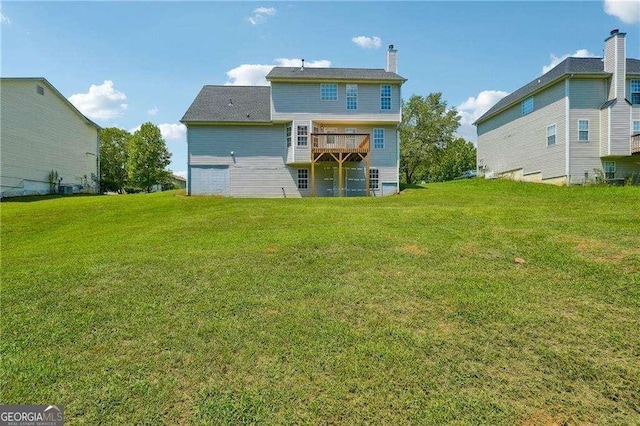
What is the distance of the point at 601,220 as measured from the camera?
957 centimetres

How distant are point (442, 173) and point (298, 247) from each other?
59056 mm

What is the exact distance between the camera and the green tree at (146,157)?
44812 millimetres

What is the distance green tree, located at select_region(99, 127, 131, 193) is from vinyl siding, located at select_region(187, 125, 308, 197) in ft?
118

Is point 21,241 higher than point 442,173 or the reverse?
the reverse

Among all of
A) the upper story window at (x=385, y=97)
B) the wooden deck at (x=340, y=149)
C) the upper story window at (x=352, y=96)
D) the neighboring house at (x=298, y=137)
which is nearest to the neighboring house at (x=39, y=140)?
the neighboring house at (x=298, y=137)

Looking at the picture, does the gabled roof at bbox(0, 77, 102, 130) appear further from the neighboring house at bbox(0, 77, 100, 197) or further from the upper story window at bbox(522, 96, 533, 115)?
the upper story window at bbox(522, 96, 533, 115)

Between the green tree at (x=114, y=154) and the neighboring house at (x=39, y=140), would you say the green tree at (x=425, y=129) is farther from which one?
the green tree at (x=114, y=154)

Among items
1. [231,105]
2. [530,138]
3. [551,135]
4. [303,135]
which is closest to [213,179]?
[231,105]

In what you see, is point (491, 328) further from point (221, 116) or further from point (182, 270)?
point (221, 116)

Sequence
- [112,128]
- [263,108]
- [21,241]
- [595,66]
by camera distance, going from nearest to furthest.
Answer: [21,241]
[595,66]
[263,108]
[112,128]

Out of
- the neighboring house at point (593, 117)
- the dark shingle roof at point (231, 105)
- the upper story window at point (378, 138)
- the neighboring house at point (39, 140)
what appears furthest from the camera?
the neighboring house at point (39, 140)

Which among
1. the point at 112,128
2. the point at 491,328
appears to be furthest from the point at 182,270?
the point at 112,128

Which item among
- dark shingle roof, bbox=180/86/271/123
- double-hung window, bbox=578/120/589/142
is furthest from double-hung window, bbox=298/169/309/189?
double-hung window, bbox=578/120/589/142

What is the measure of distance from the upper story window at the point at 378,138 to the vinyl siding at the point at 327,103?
91 centimetres
